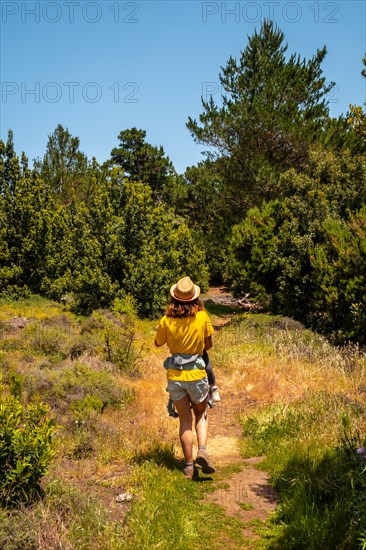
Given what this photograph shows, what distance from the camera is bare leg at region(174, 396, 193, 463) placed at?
524 centimetres

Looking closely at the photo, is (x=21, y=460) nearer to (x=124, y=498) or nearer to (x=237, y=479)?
(x=124, y=498)

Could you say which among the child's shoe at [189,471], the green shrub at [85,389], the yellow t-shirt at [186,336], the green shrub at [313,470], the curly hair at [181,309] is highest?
the curly hair at [181,309]

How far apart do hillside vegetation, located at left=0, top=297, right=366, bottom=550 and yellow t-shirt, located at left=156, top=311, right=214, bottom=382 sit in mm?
1034

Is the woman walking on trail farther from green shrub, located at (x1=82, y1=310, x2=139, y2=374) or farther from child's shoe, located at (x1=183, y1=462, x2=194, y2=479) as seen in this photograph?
green shrub, located at (x1=82, y1=310, x2=139, y2=374)

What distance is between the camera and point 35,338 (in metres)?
10.7

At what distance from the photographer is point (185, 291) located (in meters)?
5.14

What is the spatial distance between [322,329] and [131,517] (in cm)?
1057

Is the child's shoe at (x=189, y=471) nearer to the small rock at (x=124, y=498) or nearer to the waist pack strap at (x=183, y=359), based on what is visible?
the small rock at (x=124, y=498)

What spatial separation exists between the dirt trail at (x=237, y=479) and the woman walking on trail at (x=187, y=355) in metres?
0.38

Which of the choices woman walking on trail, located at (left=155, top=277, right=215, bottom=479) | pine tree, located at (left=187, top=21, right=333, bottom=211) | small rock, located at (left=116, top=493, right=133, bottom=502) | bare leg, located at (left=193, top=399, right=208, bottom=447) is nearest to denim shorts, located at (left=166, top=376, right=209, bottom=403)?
woman walking on trail, located at (left=155, top=277, right=215, bottom=479)

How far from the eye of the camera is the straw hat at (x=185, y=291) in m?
5.15

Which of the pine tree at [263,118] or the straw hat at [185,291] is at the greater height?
the pine tree at [263,118]

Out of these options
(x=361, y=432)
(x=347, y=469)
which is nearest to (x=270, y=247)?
(x=361, y=432)

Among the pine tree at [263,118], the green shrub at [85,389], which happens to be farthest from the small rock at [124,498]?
the pine tree at [263,118]
